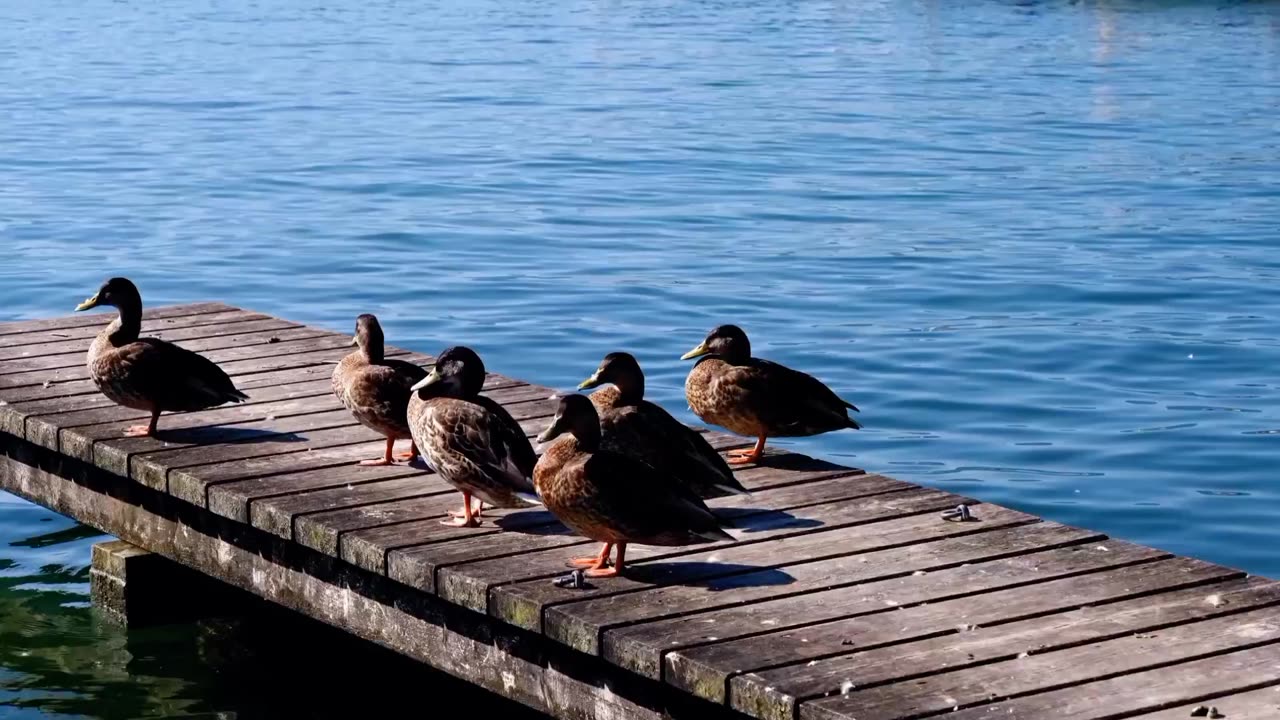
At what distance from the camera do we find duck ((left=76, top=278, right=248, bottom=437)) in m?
9.22

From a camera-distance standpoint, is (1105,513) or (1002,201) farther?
(1002,201)

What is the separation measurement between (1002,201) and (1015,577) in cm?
1702

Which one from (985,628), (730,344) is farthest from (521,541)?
(985,628)

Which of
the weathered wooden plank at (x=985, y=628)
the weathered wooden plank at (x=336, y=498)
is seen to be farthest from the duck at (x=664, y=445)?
the weathered wooden plank at (x=985, y=628)

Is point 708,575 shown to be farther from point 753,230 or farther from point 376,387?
point 753,230

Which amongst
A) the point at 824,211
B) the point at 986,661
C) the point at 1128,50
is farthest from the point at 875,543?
the point at 1128,50

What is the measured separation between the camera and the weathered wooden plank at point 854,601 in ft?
22.0

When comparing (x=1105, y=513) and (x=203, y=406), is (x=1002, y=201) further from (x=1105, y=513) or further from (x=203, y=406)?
(x=203, y=406)

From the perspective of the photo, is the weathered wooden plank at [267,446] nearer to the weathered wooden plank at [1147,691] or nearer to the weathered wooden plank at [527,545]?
the weathered wooden plank at [527,545]

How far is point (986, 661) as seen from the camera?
21.4 ft

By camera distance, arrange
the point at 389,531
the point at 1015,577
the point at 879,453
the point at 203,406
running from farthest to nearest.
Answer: the point at 879,453 → the point at 203,406 → the point at 389,531 → the point at 1015,577

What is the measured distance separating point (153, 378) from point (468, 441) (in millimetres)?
2166

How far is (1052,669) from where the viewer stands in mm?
6438

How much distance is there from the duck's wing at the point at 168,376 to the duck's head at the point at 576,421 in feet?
8.40
